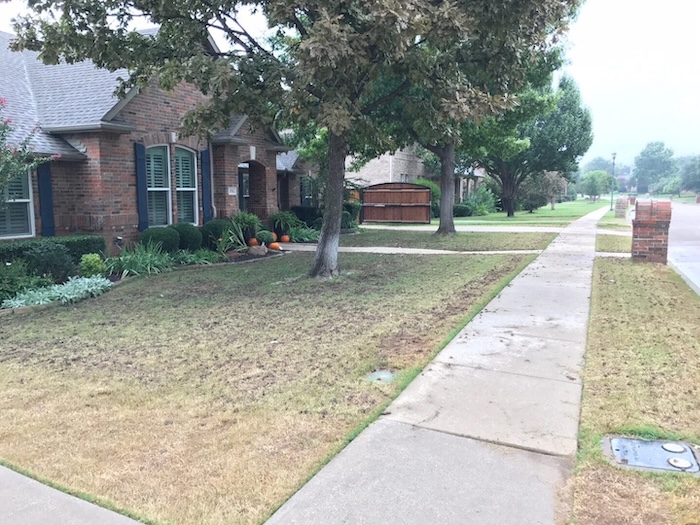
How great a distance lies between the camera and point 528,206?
46.1 m

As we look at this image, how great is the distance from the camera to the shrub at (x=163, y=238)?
12.5 metres

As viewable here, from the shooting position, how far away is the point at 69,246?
10.8 meters

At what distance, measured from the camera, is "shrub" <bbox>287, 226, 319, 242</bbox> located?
1822 centimetres

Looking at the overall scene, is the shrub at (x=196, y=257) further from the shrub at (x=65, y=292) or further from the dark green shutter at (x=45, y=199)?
the shrub at (x=65, y=292)

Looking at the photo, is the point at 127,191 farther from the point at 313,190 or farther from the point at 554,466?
the point at 554,466

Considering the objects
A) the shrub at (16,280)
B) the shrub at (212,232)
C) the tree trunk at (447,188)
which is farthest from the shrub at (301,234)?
the shrub at (16,280)

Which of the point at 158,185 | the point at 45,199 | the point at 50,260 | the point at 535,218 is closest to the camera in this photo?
the point at 50,260

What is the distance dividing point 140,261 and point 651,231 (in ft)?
35.0

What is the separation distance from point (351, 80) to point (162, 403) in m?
6.35

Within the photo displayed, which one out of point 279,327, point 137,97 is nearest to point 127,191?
point 137,97

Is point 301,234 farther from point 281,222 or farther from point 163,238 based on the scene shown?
point 163,238

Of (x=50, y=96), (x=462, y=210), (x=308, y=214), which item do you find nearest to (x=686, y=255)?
(x=308, y=214)

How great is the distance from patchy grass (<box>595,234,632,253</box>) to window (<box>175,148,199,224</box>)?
1058 centimetres

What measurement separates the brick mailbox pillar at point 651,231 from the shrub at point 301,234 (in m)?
9.67
